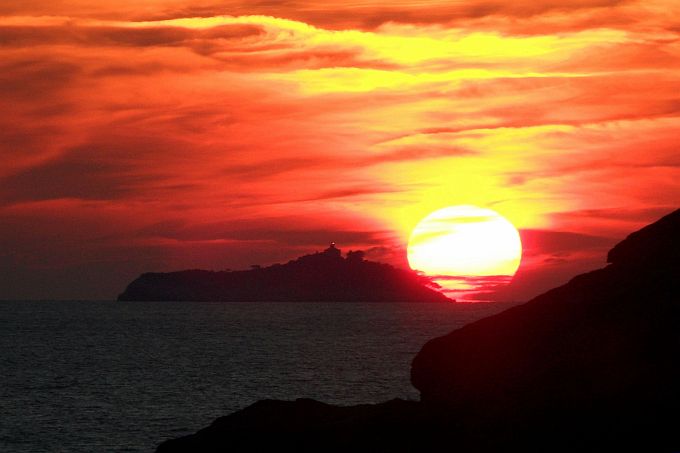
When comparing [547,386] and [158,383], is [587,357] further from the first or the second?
[158,383]

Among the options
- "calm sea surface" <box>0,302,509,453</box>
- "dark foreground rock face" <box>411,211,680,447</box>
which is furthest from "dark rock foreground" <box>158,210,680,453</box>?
"calm sea surface" <box>0,302,509,453</box>

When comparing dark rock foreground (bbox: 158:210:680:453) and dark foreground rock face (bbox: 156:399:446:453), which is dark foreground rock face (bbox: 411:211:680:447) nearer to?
dark rock foreground (bbox: 158:210:680:453)

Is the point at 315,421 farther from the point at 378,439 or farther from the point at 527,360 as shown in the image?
the point at 527,360

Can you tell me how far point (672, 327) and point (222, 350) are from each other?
4999 inches

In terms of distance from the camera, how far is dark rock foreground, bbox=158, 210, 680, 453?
2488 centimetres

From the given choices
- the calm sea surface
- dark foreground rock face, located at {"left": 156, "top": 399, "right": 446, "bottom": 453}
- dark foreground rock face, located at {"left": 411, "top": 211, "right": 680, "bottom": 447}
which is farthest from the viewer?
the calm sea surface

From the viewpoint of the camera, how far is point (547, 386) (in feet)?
85.5

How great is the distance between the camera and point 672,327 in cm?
2564

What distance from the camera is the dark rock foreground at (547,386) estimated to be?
24.9 meters

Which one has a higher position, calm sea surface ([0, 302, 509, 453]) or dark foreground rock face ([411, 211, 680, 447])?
dark foreground rock face ([411, 211, 680, 447])

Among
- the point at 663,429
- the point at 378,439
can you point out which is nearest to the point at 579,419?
the point at 663,429

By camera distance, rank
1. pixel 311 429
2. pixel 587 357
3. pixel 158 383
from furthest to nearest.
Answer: pixel 158 383
pixel 311 429
pixel 587 357

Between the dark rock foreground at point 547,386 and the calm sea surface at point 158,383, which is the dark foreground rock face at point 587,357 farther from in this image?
the calm sea surface at point 158,383

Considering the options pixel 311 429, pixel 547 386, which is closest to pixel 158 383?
pixel 311 429
